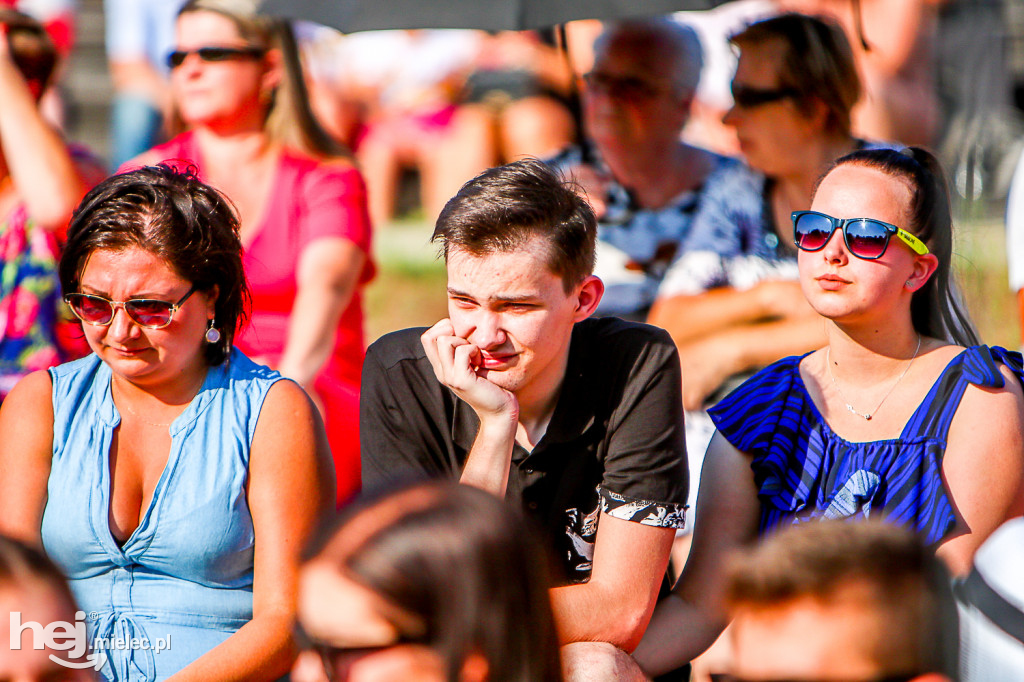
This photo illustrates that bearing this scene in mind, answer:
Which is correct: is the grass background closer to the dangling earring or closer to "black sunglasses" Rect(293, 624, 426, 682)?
the dangling earring

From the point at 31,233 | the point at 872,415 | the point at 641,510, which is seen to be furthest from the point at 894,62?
the point at 31,233

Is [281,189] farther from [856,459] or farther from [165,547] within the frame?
[856,459]

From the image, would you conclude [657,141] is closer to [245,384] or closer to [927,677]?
[245,384]

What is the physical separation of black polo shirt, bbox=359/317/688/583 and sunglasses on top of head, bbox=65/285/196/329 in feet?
1.60

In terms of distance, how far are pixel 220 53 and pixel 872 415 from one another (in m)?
2.77

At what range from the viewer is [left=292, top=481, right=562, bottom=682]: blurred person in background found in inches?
48.1

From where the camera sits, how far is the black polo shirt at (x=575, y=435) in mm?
2307

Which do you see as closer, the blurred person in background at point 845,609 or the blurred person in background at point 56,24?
the blurred person in background at point 845,609

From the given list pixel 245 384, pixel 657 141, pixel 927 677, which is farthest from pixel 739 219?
pixel 927 677

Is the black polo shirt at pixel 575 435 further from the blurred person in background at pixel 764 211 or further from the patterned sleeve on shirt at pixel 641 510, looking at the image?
the blurred person in background at pixel 764 211

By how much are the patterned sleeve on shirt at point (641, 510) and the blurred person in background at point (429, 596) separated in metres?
0.92

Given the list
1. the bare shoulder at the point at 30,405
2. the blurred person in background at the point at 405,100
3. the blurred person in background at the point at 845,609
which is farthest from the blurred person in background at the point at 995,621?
the blurred person in background at the point at 405,100

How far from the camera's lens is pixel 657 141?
3990 mm

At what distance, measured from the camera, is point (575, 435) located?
234 centimetres
